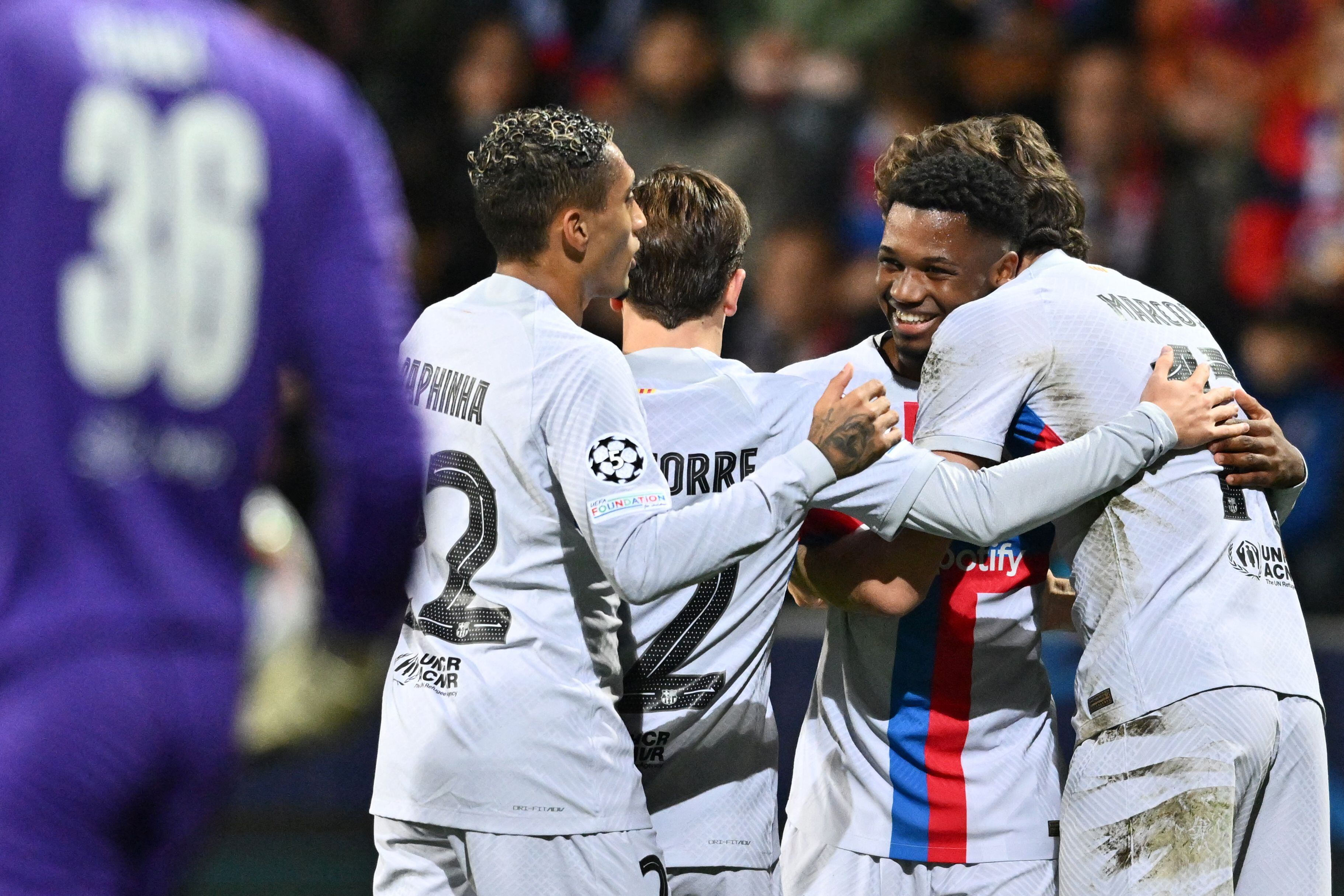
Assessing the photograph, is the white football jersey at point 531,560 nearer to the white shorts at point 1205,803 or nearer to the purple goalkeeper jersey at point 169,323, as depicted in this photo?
the white shorts at point 1205,803

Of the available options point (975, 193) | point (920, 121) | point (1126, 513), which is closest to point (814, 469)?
point (1126, 513)

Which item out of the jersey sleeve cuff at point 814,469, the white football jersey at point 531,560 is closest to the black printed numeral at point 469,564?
the white football jersey at point 531,560

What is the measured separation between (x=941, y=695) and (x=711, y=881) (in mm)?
680

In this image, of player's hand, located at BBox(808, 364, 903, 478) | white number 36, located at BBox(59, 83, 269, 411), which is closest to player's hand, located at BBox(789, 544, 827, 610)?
player's hand, located at BBox(808, 364, 903, 478)

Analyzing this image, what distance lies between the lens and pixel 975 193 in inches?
145

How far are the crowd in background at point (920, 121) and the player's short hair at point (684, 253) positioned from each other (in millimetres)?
3982

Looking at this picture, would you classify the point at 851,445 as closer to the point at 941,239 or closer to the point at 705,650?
the point at 705,650

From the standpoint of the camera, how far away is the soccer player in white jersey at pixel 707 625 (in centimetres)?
350

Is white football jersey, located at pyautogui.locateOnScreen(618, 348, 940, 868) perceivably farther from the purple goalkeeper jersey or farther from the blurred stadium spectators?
the blurred stadium spectators

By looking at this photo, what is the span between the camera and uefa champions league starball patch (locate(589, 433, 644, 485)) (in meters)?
3.04

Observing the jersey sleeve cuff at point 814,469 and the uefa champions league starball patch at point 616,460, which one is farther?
the jersey sleeve cuff at point 814,469

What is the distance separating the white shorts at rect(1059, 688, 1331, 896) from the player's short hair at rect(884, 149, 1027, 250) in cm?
117

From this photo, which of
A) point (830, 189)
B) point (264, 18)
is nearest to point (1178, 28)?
point (830, 189)

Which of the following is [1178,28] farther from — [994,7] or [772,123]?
[772,123]
